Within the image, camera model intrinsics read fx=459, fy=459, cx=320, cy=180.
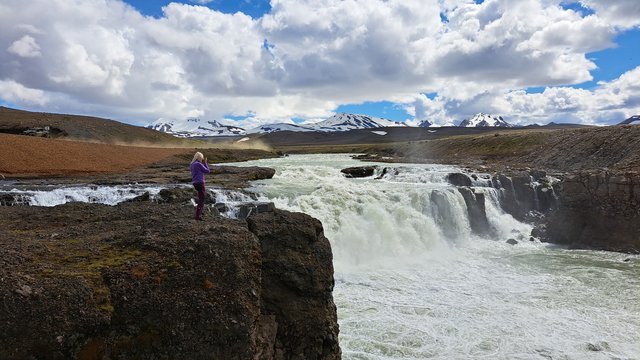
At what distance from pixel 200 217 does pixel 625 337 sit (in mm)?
13287

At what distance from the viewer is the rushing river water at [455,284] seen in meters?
13.7

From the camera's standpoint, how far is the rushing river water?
1372 centimetres

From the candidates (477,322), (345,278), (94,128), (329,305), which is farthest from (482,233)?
(94,128)

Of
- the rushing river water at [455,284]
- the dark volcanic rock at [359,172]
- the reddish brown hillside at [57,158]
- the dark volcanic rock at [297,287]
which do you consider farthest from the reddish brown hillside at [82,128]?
the dark volcanic rock at [297,287]

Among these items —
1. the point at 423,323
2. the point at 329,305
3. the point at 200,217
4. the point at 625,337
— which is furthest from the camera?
the point at 423,323

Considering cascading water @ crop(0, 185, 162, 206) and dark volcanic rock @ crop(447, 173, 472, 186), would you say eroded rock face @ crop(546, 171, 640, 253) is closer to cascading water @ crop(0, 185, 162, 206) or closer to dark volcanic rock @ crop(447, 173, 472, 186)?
dark volcanic rock @ crop(447, 173, 472, 186)

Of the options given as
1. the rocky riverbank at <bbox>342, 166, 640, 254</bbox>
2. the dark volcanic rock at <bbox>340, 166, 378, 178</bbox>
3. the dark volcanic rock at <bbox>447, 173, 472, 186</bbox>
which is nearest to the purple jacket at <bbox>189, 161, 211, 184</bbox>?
the rocky riverbank at <bbox>342, 166, 640, 254</bbox>

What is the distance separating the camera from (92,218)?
11.6 m

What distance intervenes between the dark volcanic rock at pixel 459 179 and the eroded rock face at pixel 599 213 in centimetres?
863

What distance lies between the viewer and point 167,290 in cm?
746

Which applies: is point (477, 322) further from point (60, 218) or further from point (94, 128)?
point (94, 128)

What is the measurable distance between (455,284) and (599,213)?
1527cm

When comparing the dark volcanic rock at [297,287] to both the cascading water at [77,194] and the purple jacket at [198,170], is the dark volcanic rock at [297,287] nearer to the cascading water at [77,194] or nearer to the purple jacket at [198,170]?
the purple jacket at [198,170]

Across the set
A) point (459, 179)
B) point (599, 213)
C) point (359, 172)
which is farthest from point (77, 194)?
point (599, 213)
